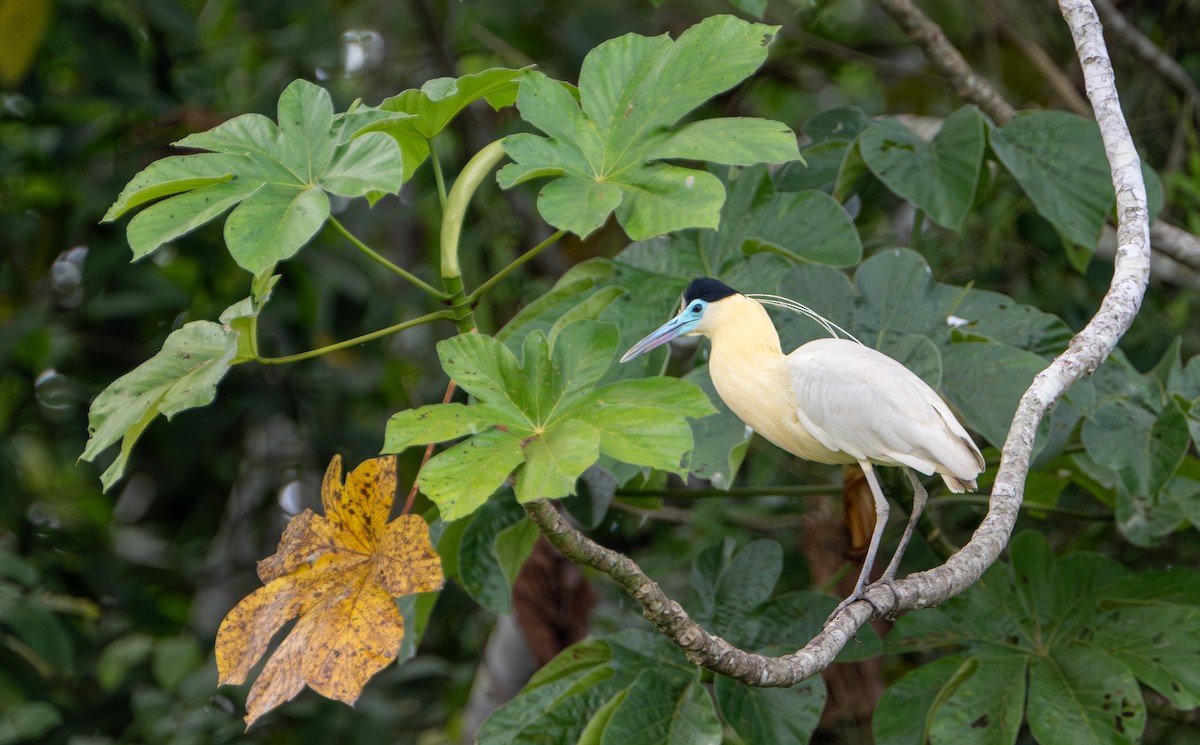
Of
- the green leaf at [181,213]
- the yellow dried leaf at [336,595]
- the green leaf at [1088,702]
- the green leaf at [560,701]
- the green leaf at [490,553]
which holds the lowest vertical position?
the green leaf at [560,701]

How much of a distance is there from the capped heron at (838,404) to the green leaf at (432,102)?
14.6 inches

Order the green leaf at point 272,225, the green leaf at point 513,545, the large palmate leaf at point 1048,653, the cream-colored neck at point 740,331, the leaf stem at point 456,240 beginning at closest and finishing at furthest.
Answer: the green leaf at point 272,225 < the leaf stem at point 456,240 < the cream-colored neck at point 740,331 < the large palmate leaf at point 1048,653 < the green leaf at point 513,545

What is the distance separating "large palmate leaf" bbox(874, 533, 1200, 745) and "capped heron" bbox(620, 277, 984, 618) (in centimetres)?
51

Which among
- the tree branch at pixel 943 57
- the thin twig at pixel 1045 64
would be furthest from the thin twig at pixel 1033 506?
the thin twig at pixel 1045 64

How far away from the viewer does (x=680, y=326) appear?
1.53m

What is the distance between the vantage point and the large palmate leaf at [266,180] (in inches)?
48.6

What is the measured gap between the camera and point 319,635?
1300 mm

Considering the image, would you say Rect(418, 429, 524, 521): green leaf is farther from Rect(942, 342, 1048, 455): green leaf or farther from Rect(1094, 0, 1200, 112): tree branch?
Rect(1094, 0, 1200, 112): tree branch

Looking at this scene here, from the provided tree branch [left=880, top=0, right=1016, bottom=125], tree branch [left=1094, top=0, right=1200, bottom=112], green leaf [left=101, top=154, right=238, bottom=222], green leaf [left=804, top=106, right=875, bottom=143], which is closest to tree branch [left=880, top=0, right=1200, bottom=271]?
tree branch [left=880, top=0, right=1016, bottom=125]

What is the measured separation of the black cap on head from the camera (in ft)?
4.96

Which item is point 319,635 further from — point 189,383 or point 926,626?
point 926,626

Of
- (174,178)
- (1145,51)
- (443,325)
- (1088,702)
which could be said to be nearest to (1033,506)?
(1088,702)

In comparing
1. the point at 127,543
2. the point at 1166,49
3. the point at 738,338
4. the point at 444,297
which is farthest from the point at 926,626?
the point at 127,543

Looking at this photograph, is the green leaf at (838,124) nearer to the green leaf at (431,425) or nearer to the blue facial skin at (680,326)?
the blue facial skin at (680,326)
